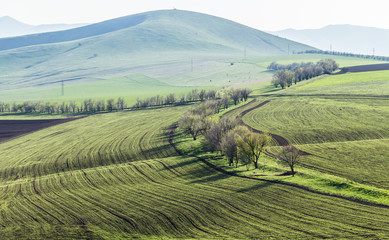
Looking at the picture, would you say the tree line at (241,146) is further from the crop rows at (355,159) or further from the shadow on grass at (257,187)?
the shadow on grass at (257,187)

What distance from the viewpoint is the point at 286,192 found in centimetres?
5603

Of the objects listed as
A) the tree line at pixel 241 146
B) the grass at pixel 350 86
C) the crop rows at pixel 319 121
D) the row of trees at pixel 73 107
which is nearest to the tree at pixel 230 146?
the tree line at pixel 241 146

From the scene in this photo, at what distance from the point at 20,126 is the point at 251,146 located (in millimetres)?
116678

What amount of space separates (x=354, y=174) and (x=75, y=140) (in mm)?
84873

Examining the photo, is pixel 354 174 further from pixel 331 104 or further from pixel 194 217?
pixel 331 104

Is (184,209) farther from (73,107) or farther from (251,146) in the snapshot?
(73,107)

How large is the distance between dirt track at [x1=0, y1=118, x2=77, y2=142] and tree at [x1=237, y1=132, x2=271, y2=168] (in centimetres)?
9515

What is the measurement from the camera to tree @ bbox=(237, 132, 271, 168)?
2795 inches

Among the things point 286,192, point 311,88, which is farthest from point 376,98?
point 286,192

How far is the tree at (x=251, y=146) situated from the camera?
233 ft

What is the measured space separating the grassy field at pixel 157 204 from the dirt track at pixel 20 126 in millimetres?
47505

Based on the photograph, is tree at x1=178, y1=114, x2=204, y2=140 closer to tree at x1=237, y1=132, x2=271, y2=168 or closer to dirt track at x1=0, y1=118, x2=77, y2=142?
tree at x1=237, y1=132, x2=271, y2=168

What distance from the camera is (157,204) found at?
181 ft

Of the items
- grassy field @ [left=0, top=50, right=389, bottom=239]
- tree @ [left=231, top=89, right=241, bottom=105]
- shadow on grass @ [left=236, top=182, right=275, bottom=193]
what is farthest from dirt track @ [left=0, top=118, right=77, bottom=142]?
shadow on grass @ [left=236, top=182, right=275, bottom=193]
